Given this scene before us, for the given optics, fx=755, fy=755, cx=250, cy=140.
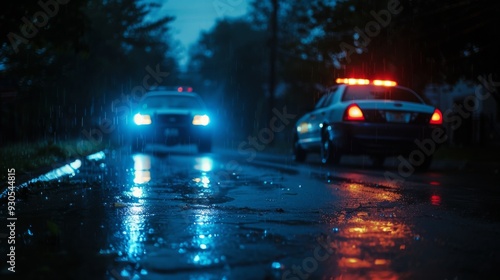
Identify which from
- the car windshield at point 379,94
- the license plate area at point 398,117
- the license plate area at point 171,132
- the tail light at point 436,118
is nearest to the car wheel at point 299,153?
the car windshield at point 379,94

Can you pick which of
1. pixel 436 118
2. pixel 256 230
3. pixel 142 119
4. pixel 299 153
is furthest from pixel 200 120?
pixel 256 230

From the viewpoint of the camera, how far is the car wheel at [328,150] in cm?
1434

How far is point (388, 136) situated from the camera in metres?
13.4

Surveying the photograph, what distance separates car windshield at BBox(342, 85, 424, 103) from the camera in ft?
46.6

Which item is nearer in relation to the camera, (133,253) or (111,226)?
(133,253)

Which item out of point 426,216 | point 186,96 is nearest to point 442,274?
point 426,216

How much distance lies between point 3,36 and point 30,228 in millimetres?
7960

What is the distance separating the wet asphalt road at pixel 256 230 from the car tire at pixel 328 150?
12.8 feet

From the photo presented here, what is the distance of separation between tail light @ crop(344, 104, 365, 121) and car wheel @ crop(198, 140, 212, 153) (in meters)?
7.52

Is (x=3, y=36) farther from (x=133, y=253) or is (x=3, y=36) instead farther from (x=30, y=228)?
(x=133, y=253)

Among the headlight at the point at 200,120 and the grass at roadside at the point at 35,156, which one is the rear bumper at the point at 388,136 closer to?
the grass at roadside at the point at 35,156

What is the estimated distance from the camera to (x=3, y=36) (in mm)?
13234

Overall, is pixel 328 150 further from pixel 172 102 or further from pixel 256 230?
pixel 256 230

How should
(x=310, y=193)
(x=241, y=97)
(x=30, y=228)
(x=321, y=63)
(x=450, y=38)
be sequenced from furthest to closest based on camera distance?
(x=241, y=97) → (x=321, y=63) → (x=450, y=38) → (x=310, y=193) → (x=30, y=228)
